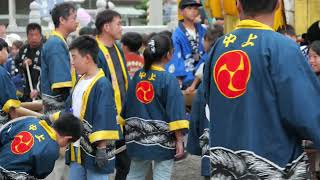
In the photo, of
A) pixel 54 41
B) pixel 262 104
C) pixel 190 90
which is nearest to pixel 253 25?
pixel 262 104

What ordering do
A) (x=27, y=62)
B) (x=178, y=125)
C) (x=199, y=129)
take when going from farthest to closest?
(x=27, y=62), (x=178, y=125), (x=199, y=129)

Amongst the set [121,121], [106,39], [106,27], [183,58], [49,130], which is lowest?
[121,121]

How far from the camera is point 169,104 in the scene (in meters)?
5.52

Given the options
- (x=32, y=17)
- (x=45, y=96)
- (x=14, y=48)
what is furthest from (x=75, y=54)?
(x=32, y=17)

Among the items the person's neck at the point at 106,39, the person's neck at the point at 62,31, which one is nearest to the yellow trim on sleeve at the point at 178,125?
the person's neck at the point at 106,39

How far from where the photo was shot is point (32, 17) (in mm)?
17828

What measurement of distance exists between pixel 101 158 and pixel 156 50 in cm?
116

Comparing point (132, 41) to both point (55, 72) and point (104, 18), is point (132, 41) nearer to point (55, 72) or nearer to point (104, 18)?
point (104, 18)

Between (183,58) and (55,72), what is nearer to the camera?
(55,72)

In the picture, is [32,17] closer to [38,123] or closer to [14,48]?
[14,48]

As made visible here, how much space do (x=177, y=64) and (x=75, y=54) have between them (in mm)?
2509

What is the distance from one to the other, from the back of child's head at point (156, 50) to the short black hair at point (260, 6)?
254cm

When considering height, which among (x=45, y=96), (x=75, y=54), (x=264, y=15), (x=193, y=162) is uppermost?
(x=264, y=15)

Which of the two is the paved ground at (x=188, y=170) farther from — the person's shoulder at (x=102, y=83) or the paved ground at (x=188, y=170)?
the person's shoulder at (x=102, y=83)
